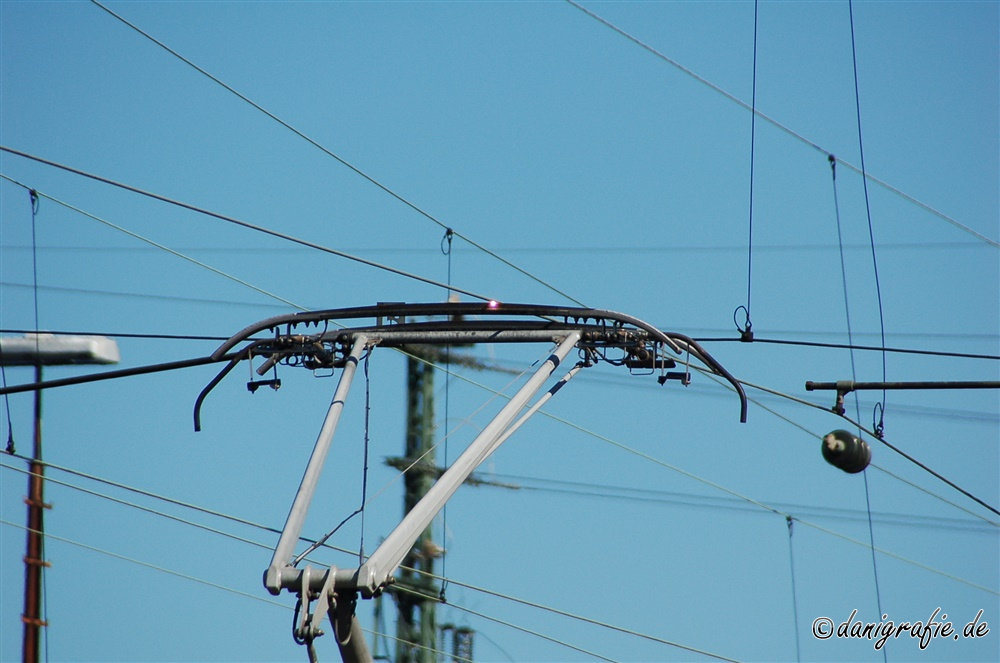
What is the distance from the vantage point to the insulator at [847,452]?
13766 millimetres

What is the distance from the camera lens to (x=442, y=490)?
11273 millimetres

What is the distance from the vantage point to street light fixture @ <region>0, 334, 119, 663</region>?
356 inches

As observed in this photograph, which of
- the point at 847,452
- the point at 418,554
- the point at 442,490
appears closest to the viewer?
the point at 442,490

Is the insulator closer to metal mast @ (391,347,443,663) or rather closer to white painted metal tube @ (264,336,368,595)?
white painted metal tube @ (264,336,368,595)

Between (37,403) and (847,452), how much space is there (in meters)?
7.86

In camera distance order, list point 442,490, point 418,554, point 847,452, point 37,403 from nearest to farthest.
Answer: point 442,490 → point 847,452 → point 37,403 → point 418,554

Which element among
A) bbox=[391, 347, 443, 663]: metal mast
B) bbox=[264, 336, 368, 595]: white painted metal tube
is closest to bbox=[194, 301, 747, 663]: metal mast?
bbox=[264, 336, 368, 595]: white painted metal tube

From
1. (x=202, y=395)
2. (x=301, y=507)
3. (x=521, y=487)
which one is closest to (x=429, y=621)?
(x=521, y=487)

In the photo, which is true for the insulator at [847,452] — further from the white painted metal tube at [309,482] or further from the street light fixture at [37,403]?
the street light fixture at [37,403]

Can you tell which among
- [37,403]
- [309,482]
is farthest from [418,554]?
[309,482]

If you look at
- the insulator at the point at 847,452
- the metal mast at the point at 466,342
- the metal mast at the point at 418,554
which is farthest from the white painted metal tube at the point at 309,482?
the metal mast at the point at 418,554

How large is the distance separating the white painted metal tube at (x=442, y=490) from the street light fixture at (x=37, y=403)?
8.25 ft

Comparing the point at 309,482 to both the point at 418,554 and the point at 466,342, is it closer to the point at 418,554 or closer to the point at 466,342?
the point at 466,342

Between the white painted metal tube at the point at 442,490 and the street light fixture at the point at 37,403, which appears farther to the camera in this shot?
the white painted metal tube at the point at 442,490
